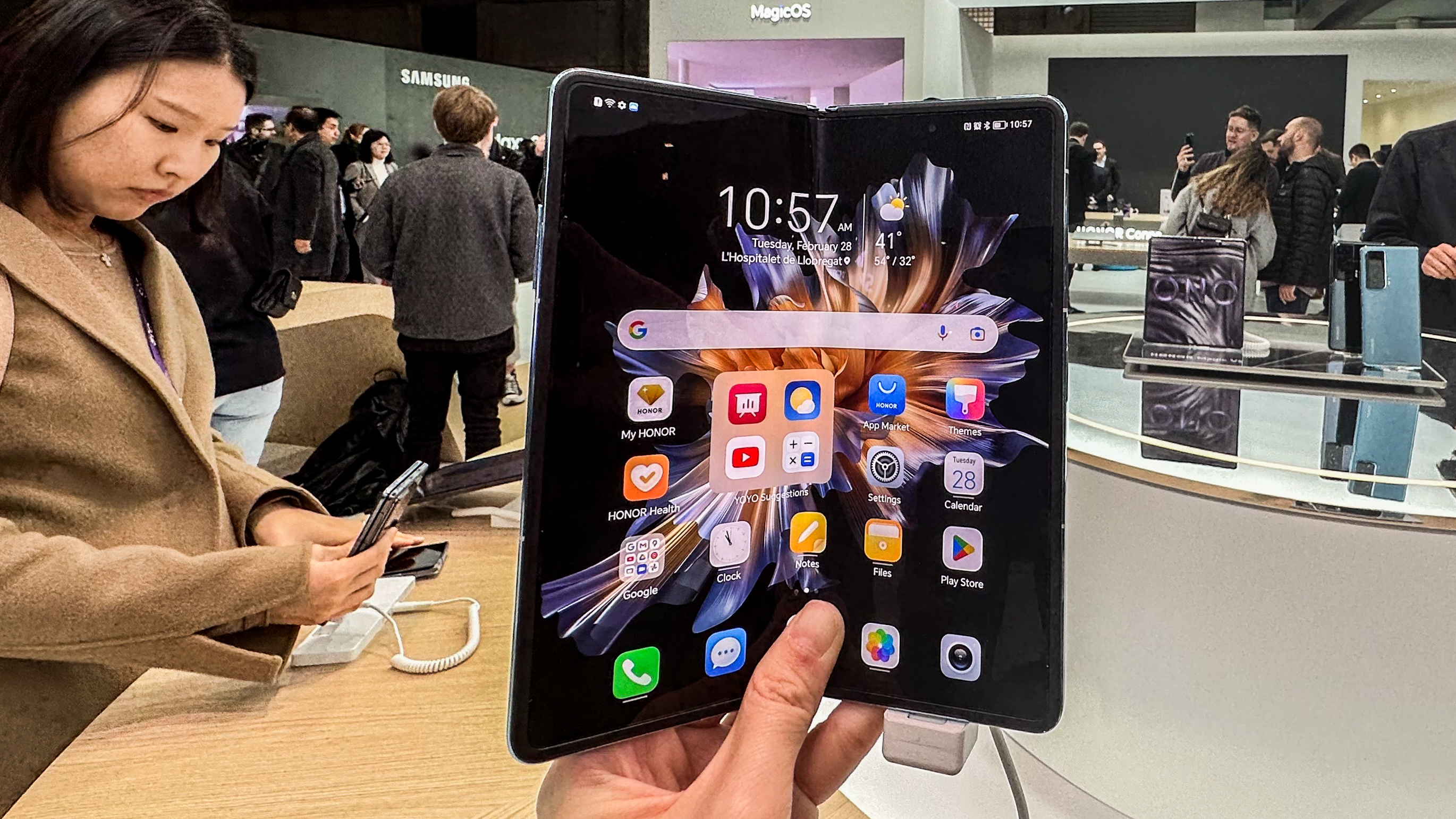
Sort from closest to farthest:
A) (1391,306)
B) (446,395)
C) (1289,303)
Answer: (1391,306) < (446,395) < (1289,303)

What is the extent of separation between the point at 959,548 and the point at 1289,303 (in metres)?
4.39

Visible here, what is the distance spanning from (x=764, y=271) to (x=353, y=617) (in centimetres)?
68

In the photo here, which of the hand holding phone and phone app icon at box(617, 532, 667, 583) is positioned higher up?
phone app icon at box(617, 532, 667, 583)

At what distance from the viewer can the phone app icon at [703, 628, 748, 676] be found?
0.57 meters

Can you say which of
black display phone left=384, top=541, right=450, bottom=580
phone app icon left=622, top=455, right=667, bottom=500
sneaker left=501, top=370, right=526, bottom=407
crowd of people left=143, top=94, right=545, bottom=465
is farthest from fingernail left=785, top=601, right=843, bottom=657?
sneaker left=501, top=370, right=526, bottom=407

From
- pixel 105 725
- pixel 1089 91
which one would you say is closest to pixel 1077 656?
pixel 105 725

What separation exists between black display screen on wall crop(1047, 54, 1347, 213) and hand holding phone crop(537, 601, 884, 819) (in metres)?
6.14

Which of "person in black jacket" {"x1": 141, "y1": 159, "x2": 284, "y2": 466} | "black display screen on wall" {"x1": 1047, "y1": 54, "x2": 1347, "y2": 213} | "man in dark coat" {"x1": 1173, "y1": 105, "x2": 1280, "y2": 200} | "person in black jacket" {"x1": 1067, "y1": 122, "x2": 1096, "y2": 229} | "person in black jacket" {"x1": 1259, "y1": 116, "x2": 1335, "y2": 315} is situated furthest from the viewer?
"black display screen on wall" {"x1": 1047, "y1": 54, "x2": 1347, "y2": 213}

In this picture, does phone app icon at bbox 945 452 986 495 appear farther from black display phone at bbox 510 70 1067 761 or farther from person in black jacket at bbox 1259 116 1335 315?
person in black jacket at bbox 1259 116 1335 315

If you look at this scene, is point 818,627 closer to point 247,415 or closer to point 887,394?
point 887,394

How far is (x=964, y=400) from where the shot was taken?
1.86 ft

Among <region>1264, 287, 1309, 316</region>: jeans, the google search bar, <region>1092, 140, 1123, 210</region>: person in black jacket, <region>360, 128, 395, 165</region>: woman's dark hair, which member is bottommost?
the google search bar

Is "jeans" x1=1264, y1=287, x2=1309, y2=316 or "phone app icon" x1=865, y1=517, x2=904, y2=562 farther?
"jeans" x1=1264, y1=287, x2=1309, y2=316

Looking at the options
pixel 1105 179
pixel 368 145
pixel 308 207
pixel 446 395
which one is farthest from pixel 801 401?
pixel 1105 179
